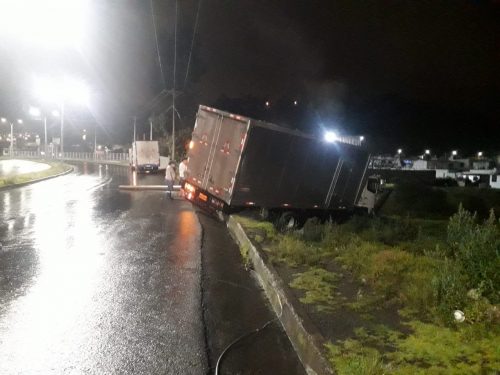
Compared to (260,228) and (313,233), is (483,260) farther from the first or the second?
A: (260,228)

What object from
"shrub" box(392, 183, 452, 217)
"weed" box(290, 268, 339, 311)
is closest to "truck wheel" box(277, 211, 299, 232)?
"weed" box(290, 268, 339, 311)

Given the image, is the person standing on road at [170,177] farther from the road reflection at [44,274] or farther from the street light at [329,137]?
the street light at [329,137]

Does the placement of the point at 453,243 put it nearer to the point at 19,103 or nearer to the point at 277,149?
the point at 277,149

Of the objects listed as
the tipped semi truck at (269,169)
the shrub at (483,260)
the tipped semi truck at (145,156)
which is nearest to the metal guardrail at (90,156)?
the tipped semi truck at (145,156)

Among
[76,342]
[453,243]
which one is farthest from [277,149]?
[76,342]

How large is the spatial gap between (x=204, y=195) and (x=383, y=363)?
11311mm

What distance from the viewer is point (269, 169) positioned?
14.2 meters

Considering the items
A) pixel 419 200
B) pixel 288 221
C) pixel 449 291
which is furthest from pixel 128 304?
pixel 419 200

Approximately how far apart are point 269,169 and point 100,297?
7810 millimetres

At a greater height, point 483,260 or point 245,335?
point 483,260

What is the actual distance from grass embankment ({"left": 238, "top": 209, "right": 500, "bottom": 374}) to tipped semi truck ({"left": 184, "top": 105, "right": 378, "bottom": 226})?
180 inches

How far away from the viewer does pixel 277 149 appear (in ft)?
46.3

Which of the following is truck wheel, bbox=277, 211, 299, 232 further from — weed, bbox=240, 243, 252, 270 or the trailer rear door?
weed, bbox=240, 243, 252, 270

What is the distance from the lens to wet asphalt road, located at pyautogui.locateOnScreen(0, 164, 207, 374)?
16.6 ft
